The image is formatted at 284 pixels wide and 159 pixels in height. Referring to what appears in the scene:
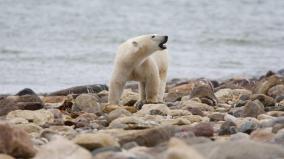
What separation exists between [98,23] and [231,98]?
16.3 metres

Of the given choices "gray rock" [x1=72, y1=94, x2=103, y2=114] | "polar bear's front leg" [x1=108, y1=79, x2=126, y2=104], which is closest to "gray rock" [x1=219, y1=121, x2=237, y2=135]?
"gray rock" [x1=72, y1=94, x2=103, y2=114]

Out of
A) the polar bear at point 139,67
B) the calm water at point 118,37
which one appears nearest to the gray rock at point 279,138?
the polar bear at point 139,67

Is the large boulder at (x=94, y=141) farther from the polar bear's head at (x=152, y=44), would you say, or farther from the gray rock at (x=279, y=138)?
the polar bear's head at (x=152, y=44)

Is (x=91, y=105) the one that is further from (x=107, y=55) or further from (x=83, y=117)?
(x=107, y=55)

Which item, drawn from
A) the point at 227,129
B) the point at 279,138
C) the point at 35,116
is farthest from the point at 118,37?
the point at 279,138

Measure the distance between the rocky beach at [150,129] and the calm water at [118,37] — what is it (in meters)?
4.25

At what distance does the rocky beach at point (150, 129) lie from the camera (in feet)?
13.1

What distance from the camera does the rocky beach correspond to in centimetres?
399

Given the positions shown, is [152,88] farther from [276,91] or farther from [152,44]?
[276,91]

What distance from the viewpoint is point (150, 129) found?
4820 mm

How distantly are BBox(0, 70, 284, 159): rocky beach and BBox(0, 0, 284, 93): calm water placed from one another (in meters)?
4.25

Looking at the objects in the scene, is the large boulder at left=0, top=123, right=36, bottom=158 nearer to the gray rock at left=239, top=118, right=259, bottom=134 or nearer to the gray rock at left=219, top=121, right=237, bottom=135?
the gray rock at left=219, top=121, right=237, bottom=135

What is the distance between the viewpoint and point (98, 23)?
25.3m

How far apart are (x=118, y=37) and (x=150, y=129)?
654 inches
